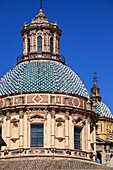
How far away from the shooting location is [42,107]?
2655 inches

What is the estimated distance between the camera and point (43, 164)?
63.8m

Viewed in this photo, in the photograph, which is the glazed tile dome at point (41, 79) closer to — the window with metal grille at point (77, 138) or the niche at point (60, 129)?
the niche at point (60, 129)

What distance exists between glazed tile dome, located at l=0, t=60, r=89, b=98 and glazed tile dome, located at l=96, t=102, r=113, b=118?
10.9 meters

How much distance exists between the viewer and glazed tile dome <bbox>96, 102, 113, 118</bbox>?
82.4 metres

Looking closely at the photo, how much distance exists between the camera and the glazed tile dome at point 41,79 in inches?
2724

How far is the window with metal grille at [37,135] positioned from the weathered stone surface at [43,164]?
2031 millimetres

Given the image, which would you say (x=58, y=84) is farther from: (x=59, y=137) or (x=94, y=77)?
(x=94, y=77)

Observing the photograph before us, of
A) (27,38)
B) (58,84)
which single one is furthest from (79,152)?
(27,38)

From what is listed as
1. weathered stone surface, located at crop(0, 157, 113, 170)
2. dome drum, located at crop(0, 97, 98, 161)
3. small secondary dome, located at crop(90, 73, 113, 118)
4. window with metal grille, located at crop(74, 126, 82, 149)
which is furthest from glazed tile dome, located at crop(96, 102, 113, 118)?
weathered stone surface, located at crop(0, 157, 113, 170)

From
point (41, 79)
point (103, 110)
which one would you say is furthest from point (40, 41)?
point (103, 110)

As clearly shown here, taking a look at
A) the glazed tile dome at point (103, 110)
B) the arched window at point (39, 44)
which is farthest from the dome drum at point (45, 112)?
the glazed tile dome at point (103, 110)

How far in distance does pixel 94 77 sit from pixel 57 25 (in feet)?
47.0

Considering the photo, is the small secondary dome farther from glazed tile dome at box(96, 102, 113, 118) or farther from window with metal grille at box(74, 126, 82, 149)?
window with metal grille at box(74, 126, 82, 149)

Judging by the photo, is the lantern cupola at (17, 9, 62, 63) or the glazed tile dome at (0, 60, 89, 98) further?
the lantern cupola at (17, 9, 62, 63)
